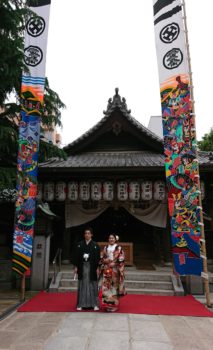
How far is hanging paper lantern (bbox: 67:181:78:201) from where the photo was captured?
10.6m

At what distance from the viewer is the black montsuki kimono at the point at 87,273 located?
241 inches

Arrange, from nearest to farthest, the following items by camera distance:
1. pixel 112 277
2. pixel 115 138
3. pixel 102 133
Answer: pixel 112 277
pixel 102 133
pixel 115 138

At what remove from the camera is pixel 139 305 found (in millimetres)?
6719

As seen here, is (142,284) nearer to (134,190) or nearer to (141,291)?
(141,291)

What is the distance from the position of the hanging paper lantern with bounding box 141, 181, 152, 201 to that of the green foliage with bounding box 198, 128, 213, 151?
13.3 meters

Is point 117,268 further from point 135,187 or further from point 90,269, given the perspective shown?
point 135,187

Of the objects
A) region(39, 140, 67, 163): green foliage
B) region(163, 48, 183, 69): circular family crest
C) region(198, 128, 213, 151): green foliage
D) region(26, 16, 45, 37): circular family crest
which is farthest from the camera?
region(198, 128, 213, 151): green foliage

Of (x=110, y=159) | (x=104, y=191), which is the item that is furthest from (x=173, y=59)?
(x=104, y=191)

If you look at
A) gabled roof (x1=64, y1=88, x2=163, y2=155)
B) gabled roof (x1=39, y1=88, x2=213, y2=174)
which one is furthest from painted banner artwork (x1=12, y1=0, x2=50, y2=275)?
gabled roof (x1=64, y1=88, x2=163, y2=155)

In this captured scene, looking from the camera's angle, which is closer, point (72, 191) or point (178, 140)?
point (178, 140)

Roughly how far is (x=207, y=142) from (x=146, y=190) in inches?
556

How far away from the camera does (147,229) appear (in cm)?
1417

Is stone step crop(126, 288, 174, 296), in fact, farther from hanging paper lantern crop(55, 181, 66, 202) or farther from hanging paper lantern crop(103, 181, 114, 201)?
hanging paper lantern crop(55, 181, 66, 202)

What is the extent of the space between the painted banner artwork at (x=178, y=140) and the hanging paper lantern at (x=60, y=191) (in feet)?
15.4
